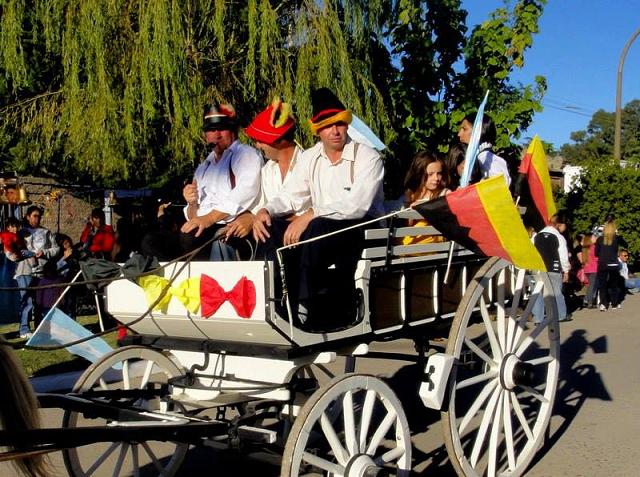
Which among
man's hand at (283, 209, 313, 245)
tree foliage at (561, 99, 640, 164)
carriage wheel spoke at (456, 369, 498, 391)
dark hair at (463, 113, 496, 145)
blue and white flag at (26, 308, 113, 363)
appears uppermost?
tree foliage at (561, 99, 640, 164)

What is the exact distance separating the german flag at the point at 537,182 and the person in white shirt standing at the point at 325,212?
0.94 meters

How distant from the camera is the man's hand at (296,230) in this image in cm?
412

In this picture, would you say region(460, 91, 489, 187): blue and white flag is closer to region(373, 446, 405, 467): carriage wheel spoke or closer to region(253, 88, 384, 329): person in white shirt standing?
region(253, 88, 384, 329): person in white shirt standing

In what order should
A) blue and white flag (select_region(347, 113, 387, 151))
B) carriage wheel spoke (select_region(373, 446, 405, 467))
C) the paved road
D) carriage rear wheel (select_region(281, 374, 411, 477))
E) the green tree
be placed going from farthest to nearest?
1. the green tree
2. blue and white flag (select_region(347, 113, 387, 151))
3. the paved road
4. carriage wheel spoke (select_region(373, 446, 405, 467))
5. carriage rear wheel (select_region(281, 374, 411, 477))

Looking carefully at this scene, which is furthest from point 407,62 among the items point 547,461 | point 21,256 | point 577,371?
point 547,461

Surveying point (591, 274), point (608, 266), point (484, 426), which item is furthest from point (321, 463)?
point (591, 274)

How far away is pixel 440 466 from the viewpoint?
5078mm

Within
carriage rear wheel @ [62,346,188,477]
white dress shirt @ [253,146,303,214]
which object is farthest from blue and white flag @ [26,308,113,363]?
white dress shirt @ [253,146,303,214]

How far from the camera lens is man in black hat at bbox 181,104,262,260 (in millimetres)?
4617

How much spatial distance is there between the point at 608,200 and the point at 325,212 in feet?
49.5

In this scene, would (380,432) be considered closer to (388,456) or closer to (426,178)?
(388,456)

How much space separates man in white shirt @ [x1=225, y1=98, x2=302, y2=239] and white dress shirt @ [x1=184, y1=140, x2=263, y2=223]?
11 cm

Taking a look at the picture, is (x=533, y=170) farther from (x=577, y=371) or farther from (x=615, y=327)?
(x=615, y=327)

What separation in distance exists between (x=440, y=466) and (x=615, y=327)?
7696 millimetres
